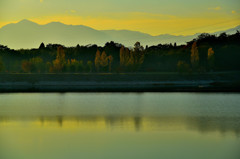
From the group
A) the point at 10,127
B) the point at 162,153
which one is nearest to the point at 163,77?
the point at 10,127

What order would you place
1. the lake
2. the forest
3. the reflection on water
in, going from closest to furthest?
1. the lake
2. the reflection on water
3. the forest

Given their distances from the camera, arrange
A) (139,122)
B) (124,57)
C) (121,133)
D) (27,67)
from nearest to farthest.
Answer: (121,133) → (139,122) → (27,67) → (124,57)

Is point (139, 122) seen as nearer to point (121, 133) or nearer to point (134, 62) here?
point (121, 133)

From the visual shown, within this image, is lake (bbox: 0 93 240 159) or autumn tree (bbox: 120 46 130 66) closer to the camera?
lake (bbox: 0 93 240 159)

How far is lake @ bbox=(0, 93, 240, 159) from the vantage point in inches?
818

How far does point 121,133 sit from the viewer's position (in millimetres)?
25344

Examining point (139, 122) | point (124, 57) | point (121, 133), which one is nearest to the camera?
point (121, 133)

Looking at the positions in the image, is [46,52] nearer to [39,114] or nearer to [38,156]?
[39,114]

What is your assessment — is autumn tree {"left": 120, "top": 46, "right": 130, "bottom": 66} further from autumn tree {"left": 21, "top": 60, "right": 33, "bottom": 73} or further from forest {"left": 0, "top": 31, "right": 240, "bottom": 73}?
autumn tree {"left": 21, "top": 60, "right": 33, "bottom": 73}

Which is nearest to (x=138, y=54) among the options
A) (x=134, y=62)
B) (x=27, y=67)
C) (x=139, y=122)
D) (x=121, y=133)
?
(x=134, y=62)

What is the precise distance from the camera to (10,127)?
28172 millimetres

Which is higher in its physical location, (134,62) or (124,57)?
(124,57)

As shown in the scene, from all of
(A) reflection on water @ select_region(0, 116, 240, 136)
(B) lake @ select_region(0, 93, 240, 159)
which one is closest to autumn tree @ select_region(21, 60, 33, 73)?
(B) lake @ select_region(0, 93, 240, 159)

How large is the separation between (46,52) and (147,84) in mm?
68235
